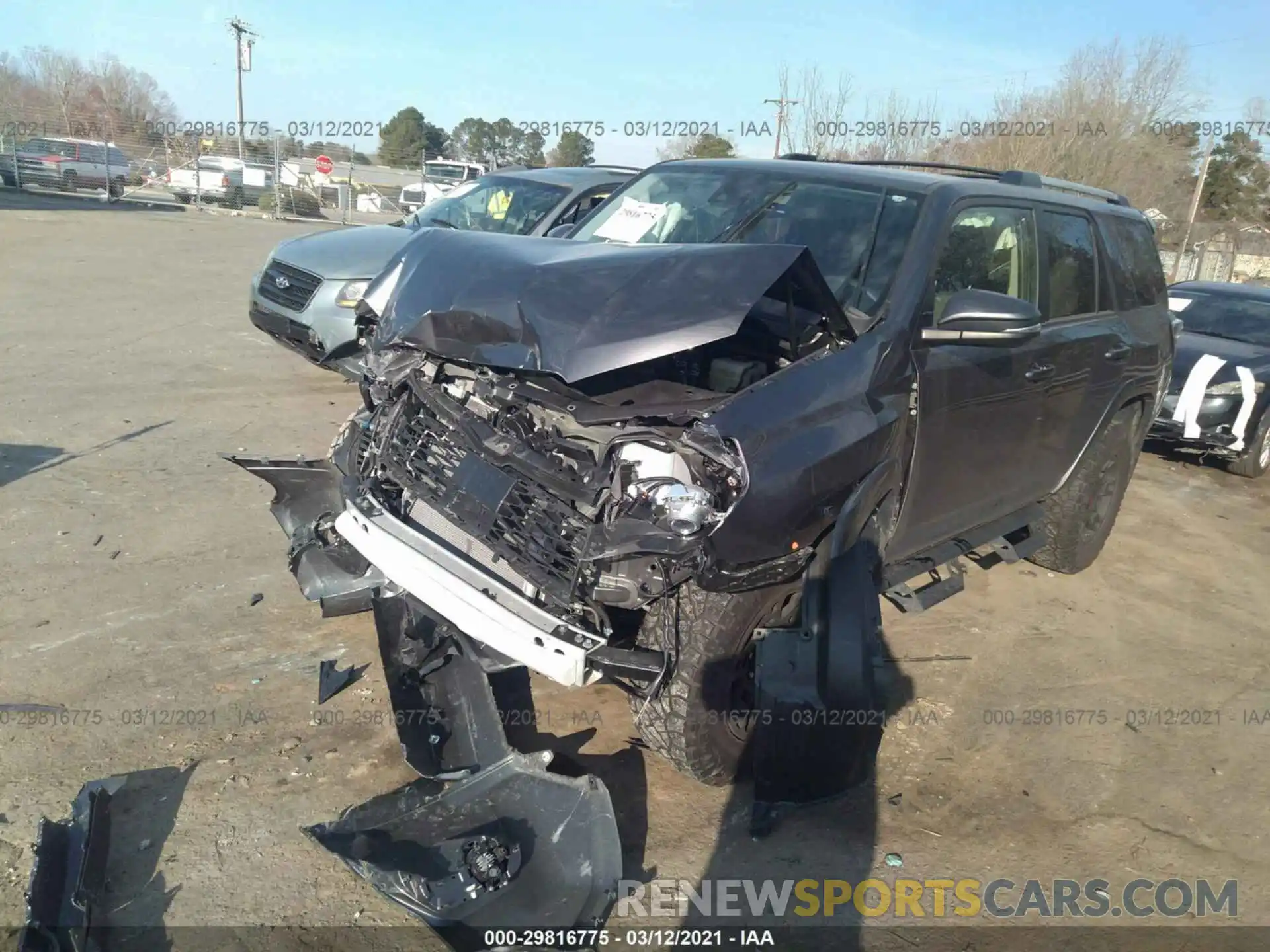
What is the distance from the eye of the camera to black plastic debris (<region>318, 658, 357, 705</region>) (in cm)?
366

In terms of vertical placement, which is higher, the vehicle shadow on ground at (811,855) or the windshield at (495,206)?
the windshield at (495,206)

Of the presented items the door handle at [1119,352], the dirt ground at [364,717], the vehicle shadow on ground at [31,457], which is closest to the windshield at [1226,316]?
the dirt ground at [364,717]

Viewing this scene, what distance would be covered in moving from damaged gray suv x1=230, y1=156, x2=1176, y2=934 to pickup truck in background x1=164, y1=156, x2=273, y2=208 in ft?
96.0

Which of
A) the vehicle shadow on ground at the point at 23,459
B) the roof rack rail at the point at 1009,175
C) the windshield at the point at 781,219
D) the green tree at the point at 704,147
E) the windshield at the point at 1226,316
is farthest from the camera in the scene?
the green tree at the point at 704,147

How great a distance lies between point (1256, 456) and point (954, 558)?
5711 millimetres

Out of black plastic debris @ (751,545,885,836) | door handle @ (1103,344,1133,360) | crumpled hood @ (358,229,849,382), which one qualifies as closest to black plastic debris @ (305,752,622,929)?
black plastic debris @ (751,545,885,836)

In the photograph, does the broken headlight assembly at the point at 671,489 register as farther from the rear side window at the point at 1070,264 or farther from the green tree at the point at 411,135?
the green tree at the point at 411,135

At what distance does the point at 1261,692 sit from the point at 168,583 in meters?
5.16

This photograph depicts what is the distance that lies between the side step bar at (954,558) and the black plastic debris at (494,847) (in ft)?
5.17

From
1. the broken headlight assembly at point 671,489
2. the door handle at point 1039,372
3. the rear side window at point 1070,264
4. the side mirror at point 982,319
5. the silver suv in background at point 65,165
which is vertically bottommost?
the broken headlight assembly at point 671,489

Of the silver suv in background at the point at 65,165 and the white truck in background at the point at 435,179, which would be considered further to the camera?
the white truck in background at the point at 435,179

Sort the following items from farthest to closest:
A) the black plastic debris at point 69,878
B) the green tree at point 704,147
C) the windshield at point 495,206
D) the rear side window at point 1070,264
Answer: the green tree at point 704,147 < the windshield at point 495,206 < the rear side window at point 1070,264 < the black plastic debris at point 69,878

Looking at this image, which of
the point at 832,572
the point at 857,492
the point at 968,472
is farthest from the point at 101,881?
the point at 968,472

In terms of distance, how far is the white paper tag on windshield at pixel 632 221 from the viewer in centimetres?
433
